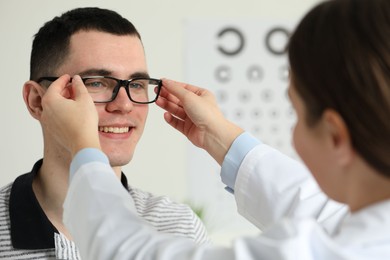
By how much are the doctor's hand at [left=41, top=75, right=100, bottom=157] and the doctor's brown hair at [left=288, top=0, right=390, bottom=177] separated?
1.29 ft

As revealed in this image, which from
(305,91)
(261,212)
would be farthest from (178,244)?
(261,212)

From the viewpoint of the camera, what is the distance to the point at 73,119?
116 cm

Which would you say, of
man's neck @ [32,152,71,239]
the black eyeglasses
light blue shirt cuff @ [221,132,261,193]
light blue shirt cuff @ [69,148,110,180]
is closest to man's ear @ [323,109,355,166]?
light blue shirt cuff @ [69,148,110,180]

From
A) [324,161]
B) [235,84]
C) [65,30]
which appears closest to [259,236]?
[324,161]

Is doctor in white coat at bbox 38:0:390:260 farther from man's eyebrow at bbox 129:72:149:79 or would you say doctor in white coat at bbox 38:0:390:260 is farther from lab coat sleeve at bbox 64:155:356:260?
man's eyebrow at bbox 129:72:149:79

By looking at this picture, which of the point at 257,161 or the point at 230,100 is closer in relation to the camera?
the point at 257,161

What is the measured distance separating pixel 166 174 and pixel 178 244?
2248 mm

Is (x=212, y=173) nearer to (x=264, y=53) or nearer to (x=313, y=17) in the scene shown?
(x=264, y=53)

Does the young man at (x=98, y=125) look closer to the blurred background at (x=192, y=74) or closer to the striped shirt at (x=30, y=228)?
the striped shirt at (x=30, y=228)

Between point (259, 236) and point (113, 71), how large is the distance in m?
0.86

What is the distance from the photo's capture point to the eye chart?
131 inches

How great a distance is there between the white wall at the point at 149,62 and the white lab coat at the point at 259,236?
1.84m

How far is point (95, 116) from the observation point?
46.1 inches

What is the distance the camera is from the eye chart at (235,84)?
10.9 ft
